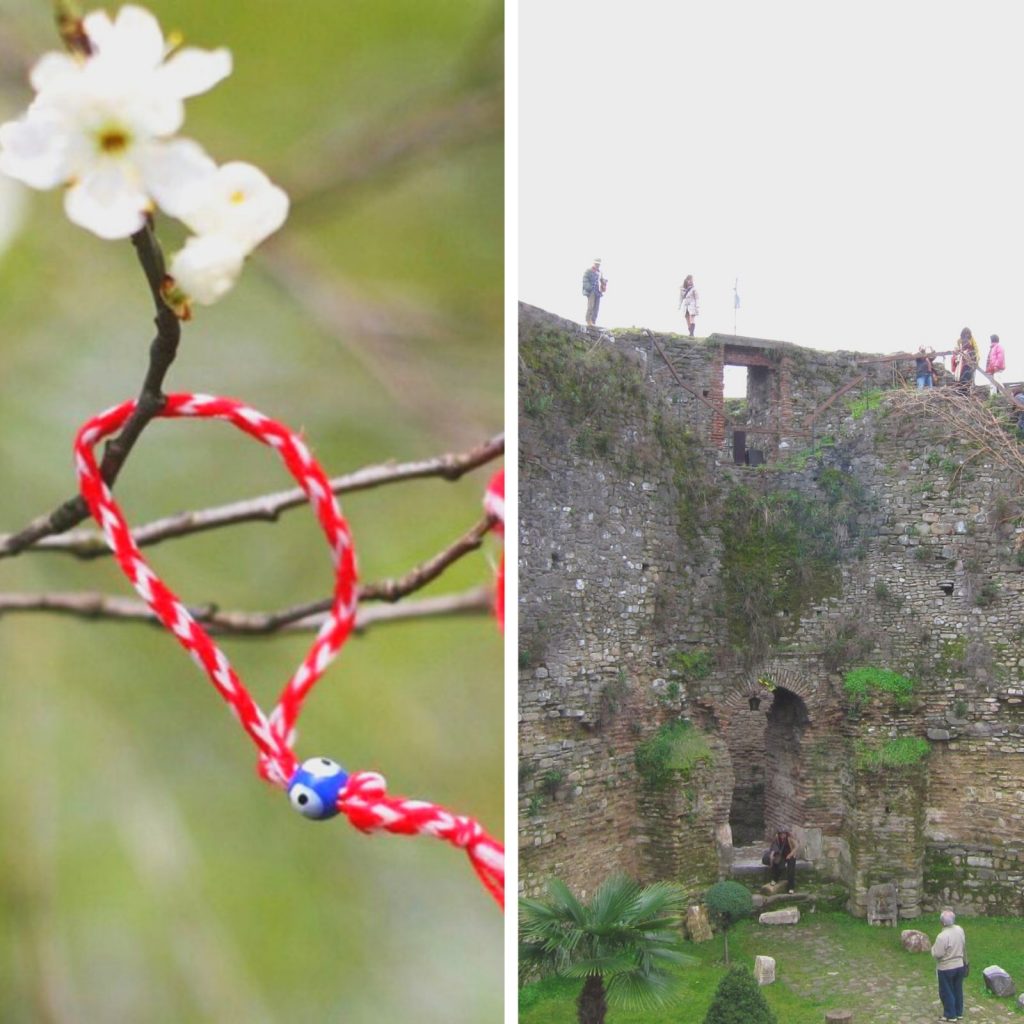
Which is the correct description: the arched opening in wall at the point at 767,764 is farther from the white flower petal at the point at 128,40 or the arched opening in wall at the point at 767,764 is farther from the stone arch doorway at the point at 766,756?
the white flower petal at the point at 128,40

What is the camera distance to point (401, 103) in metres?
1.22

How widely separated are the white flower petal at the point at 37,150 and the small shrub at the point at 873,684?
83.8 inches

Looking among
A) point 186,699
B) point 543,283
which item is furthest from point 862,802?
point 186,699

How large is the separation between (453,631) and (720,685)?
1524 mm

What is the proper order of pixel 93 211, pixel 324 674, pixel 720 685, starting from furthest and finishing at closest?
pixel 720 685, pixel 324 674, pixel 93 211

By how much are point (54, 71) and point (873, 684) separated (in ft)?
7.27

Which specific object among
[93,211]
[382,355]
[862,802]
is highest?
[93,211]

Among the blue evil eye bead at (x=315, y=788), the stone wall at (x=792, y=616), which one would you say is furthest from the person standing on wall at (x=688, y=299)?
the blue evil eye bead at (x=315, y=788)

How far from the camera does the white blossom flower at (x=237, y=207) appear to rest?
3.58ft

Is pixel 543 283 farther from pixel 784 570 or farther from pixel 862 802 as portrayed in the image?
pixel 862 802

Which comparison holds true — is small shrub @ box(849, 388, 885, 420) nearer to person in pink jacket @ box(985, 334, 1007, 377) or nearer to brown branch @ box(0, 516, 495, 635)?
person in pink jacket @ box(985, 334, 1007, 377)

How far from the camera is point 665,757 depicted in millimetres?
2533

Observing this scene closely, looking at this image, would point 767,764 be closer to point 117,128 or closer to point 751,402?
point 751,402

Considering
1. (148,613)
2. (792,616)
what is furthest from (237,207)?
(792,616)
